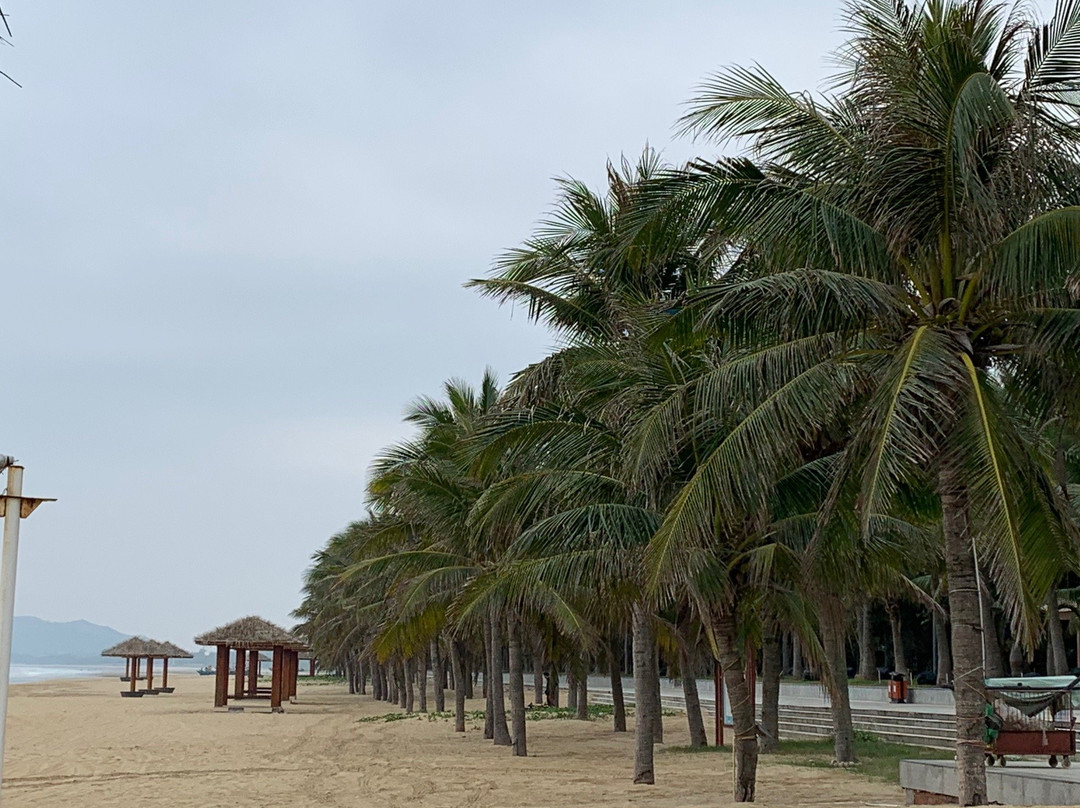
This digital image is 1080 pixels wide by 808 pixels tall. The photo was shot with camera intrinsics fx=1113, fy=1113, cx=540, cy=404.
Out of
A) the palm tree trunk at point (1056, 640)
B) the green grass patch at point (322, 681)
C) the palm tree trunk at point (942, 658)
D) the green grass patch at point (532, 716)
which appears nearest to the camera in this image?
the palm tree trunk at point (1056, 640)

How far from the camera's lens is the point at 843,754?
18.5 metres

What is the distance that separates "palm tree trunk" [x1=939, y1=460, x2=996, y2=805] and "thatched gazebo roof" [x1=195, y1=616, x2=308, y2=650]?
36228mm

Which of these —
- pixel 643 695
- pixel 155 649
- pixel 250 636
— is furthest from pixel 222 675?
pixel 643 695

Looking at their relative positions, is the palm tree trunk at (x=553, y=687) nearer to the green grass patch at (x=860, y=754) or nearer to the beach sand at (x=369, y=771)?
the beach sand at (x=369, y=771)

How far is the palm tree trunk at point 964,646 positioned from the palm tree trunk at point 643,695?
6.55 metres

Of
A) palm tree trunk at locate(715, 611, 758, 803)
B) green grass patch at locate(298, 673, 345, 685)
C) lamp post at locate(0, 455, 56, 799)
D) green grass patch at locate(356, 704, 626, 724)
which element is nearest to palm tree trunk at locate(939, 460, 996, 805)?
palm tree trunk at locate(715, 611, 758, 803)

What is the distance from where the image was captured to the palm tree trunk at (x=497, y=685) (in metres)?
23.2

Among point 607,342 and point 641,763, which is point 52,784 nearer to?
point 641,763

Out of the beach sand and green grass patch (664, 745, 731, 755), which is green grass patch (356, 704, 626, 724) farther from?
green grass patch (664, 745, 731, 755)

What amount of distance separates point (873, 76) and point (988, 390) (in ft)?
9.23

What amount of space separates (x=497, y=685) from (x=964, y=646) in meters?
15.5

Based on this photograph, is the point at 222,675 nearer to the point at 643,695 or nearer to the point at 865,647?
the point at 865,647

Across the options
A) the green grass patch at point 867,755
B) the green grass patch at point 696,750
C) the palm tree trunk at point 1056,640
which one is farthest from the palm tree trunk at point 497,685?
the palm tree trunk at point 1056,640

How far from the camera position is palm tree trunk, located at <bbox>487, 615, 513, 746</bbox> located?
23188 mm
